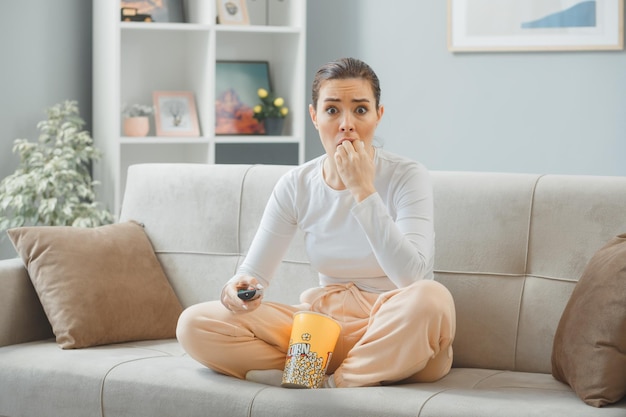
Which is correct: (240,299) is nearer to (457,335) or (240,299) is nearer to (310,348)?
(310,348)

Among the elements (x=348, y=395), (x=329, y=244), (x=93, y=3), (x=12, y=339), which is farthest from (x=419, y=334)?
(x=93, y=3)

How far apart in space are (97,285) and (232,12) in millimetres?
2041

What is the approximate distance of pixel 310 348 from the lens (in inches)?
83.7

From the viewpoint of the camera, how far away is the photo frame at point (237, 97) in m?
4.48

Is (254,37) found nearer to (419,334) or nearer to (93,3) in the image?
(93,3)

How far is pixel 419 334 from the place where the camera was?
2129mm

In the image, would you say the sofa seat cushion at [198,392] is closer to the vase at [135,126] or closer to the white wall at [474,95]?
the vase at [135,126]

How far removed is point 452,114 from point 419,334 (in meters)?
2.36

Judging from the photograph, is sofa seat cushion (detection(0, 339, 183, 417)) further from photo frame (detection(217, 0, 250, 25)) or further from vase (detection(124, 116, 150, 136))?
photo frame (detection(217, 0, 250, 25))

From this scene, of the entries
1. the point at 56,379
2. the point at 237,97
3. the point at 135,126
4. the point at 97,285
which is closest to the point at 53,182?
the point at 135,126

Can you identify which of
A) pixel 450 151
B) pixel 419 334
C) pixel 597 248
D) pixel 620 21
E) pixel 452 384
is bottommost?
pixel 452 384

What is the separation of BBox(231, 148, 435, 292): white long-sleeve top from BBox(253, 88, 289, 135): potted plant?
2.05 metres

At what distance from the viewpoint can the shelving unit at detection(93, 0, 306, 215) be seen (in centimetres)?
418

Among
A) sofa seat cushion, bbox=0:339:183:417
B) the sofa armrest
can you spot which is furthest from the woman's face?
the sofa armrest
